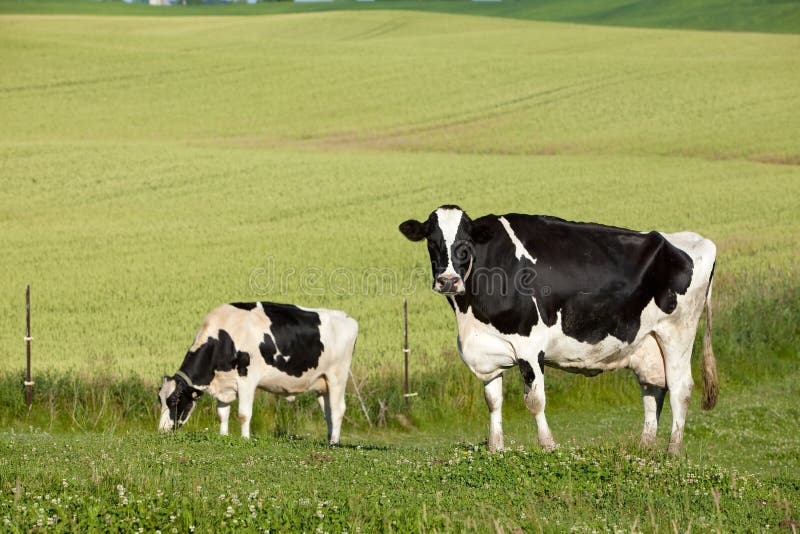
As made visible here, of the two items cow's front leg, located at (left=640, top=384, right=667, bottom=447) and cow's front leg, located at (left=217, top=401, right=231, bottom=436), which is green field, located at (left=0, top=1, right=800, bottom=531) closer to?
cow's front leg, located at (left=640, top=384, right=667, bottom=447)

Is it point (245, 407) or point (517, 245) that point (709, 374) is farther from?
point (245, 407)

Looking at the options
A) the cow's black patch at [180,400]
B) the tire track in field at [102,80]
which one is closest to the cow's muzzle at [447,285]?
the cow's black patch at [180,400]

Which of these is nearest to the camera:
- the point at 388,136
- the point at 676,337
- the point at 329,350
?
the point at 676,337

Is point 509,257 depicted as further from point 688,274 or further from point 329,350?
point 329,350

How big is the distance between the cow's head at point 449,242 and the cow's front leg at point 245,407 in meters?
5.23

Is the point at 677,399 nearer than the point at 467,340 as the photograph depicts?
No

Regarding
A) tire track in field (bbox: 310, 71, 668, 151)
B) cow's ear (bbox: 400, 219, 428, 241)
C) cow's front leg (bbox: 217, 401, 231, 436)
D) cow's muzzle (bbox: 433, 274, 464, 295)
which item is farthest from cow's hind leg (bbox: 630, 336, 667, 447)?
tire track in field (bbox: 310, 71, 668, 151)

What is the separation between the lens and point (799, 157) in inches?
2098

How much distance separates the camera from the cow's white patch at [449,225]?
1283cm

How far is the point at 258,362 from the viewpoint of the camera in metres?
17.6

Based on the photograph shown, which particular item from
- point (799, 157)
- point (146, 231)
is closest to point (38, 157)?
point (146, 231)

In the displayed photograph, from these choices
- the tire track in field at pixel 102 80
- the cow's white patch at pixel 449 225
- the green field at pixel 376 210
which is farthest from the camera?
the tire track in field at pixel 102 80

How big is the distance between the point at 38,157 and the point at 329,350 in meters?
37.7

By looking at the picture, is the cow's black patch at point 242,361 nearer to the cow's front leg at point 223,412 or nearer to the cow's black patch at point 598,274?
the cow's front leg at point 223,412
